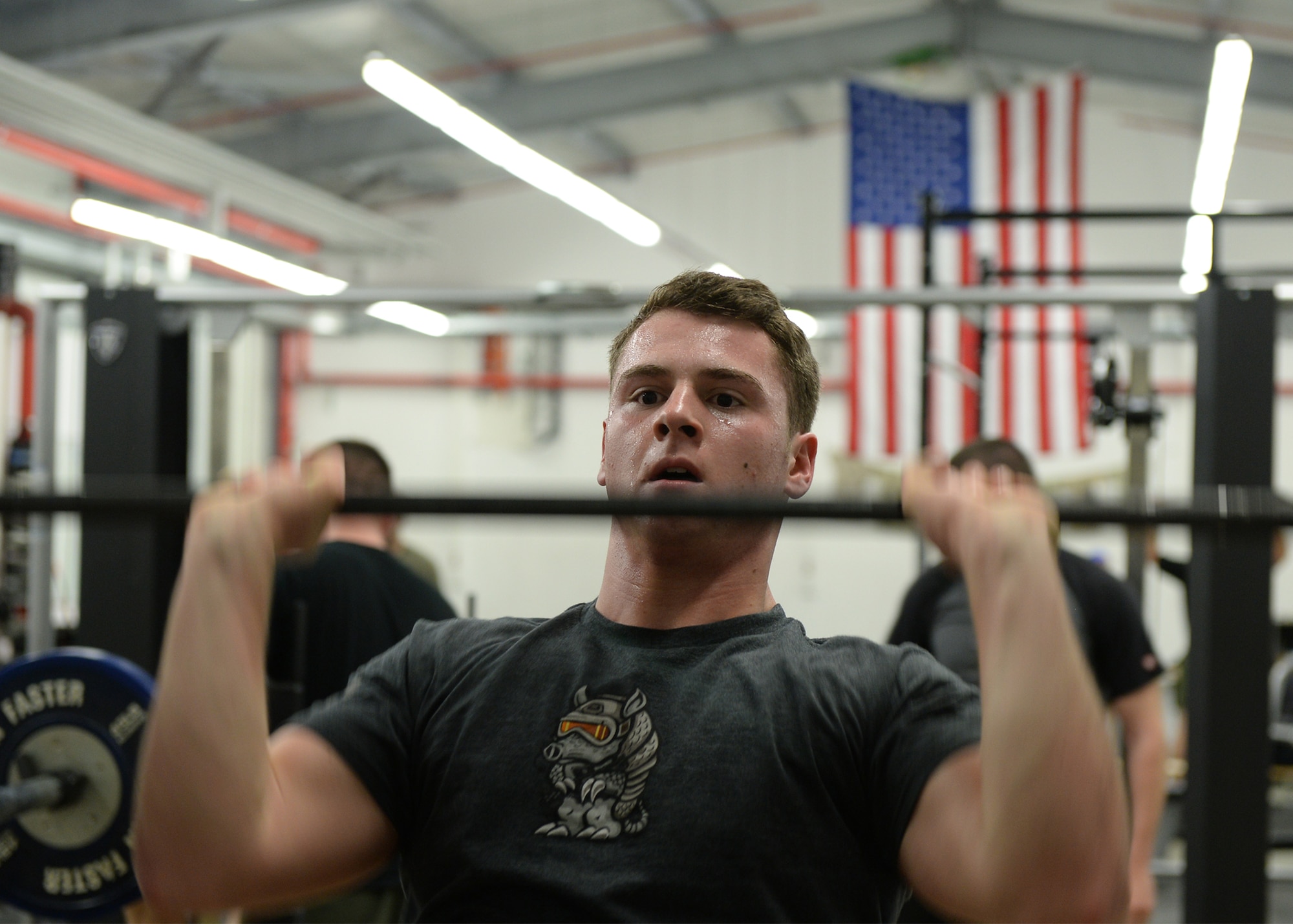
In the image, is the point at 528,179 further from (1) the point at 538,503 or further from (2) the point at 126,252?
(1) the point at 538,503

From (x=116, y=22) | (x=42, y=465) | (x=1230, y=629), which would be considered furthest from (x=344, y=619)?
(x=116, y=22)

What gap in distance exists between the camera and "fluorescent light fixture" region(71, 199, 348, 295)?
6340 mm

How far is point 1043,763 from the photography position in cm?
104

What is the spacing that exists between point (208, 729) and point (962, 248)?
19.9ft

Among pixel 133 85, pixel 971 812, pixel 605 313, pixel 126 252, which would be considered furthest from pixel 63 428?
pixel 971 812

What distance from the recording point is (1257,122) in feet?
30.3

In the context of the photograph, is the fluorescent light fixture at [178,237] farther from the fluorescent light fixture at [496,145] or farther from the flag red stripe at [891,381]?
the flag red stripe at [891,381]

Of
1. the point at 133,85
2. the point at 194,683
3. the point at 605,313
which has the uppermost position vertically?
the point at 133,85

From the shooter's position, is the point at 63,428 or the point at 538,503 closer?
the point at 538,503

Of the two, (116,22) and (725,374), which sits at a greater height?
(116,22)

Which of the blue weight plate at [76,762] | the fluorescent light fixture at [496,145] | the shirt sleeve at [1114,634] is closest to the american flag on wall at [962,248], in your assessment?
the fluorescent light fixture at [496,145]

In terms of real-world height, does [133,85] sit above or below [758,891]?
above

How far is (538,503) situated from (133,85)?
27.0ft

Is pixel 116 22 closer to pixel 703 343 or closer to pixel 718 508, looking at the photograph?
pixel 703 343
